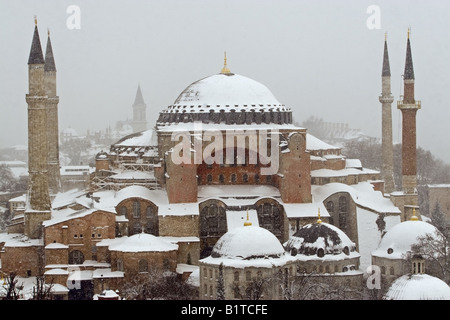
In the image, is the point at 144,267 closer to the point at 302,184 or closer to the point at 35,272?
the point at 35,272

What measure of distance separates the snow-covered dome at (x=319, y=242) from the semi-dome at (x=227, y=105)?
5709mm

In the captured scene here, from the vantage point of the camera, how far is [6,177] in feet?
188

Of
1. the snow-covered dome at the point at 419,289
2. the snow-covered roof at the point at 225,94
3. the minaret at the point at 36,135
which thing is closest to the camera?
the snow-covered dome at the point at 419,289

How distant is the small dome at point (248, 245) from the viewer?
22.7m

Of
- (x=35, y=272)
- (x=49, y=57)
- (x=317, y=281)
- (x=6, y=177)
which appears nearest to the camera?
(x=317, y=281)

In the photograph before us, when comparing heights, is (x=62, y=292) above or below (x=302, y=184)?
below

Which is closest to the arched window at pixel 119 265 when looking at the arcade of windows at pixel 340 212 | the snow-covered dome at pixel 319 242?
the snow-covered dome at pixel 319 242

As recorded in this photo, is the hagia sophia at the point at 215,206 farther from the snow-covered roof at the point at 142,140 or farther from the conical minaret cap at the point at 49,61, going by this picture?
the conical minaret cap at the point at 49,61

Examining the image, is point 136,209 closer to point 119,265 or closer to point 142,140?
point 119,265

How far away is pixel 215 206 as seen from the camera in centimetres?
2720

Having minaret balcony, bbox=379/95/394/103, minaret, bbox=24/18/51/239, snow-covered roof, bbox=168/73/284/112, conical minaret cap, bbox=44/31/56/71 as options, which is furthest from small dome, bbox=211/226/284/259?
minaret balcony, bbox=379/95/394/103

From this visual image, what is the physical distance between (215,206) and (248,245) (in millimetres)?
4542
